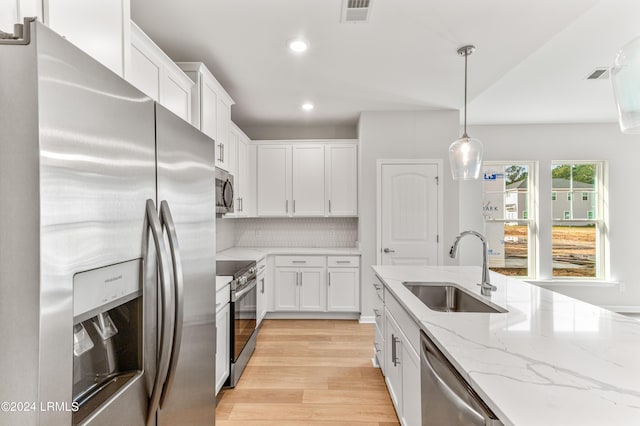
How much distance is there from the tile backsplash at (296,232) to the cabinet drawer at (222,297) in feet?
7.96

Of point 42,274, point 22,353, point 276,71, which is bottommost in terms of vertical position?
point 22,353

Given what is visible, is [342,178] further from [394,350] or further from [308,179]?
[394,350]

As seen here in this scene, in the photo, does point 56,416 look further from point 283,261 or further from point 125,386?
point 283,261

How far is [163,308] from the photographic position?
907mm

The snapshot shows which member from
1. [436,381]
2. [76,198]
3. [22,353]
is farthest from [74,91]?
[436,381]

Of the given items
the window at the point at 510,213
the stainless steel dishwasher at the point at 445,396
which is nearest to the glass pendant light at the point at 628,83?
the stainless steel dishwasher at the point at 445,396

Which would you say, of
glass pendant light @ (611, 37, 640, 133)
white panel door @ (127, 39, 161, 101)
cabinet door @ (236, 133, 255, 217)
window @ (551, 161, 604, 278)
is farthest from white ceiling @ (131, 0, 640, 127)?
window @ (551, 161, 604, 278)

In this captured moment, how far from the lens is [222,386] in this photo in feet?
8.71

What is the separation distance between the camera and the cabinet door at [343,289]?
438 centimetres

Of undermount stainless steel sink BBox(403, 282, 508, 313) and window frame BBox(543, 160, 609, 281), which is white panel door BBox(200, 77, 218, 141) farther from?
window frame BBox(543, 160, 609, 281)

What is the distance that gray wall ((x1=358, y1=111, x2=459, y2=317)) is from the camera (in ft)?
14.1

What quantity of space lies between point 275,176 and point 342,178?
921mm

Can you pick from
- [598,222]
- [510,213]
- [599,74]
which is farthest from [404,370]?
[598,222]

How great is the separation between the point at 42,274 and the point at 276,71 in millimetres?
2891
